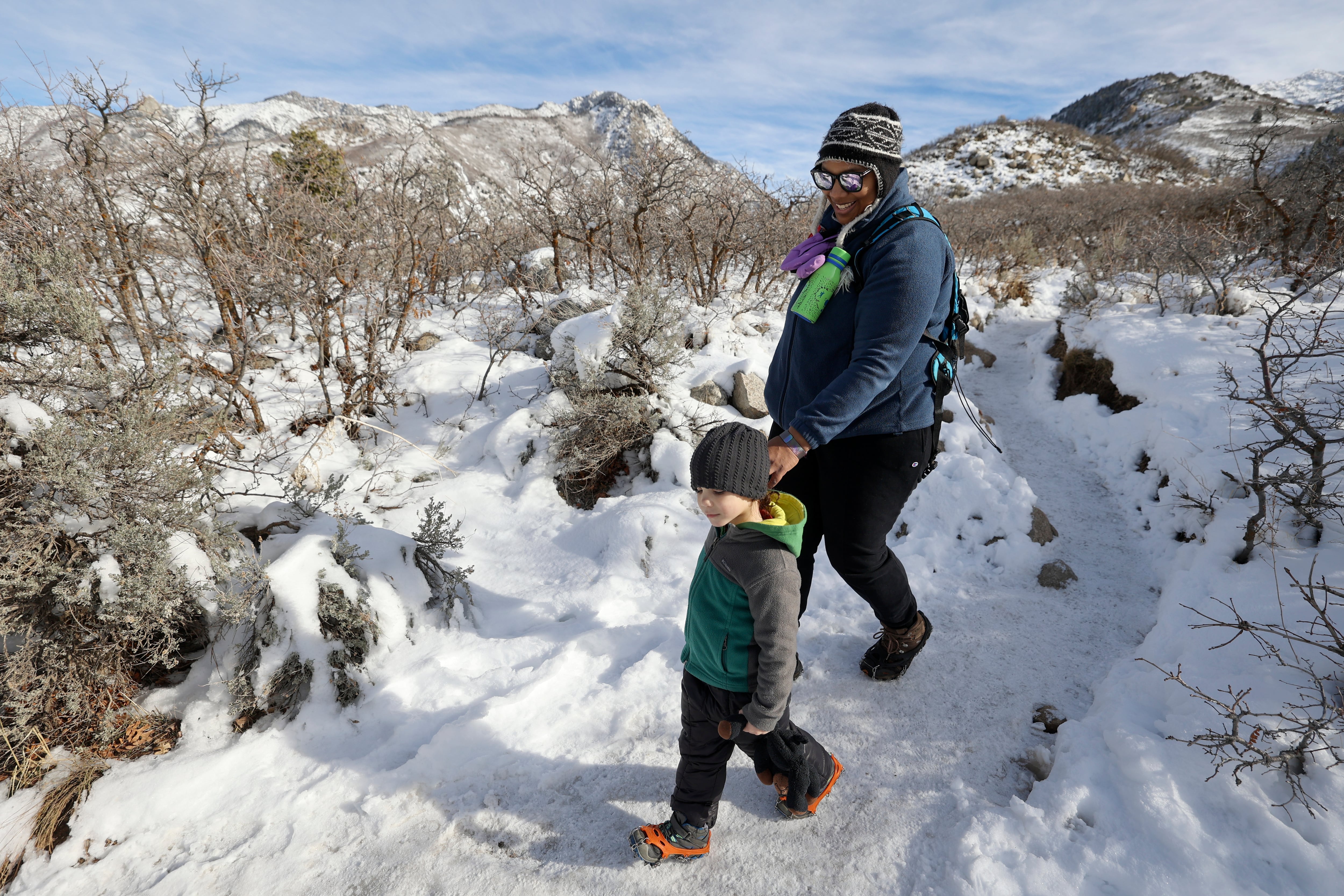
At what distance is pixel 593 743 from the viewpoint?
223cm

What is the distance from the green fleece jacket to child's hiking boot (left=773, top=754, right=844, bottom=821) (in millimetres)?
517

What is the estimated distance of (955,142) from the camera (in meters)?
36.0

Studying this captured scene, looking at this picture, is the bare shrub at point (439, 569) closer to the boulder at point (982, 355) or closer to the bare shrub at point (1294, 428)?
the bare shrub at point (1294, 428)

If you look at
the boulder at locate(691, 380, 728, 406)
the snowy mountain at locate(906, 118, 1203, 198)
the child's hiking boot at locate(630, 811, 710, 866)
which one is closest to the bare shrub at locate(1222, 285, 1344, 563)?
the child's hiking boot at locate(630, 811, 710, 866)

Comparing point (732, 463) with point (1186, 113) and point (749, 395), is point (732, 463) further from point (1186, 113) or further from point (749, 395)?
point (1186, 113)

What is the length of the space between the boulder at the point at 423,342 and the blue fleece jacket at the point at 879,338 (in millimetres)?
5609

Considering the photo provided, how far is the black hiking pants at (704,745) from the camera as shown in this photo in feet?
5.38

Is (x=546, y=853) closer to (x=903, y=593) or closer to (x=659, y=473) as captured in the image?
(x=903, y=593)

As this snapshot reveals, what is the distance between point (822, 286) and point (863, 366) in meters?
0.32

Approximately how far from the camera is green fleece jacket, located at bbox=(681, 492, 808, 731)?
1.48 meters

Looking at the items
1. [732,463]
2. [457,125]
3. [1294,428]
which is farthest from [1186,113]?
[457,125]

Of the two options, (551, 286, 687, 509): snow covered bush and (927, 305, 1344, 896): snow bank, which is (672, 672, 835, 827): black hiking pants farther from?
(551, 286, 687, 509): snow covered bush

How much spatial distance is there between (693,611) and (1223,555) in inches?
115

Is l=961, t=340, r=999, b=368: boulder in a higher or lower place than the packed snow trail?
higher
